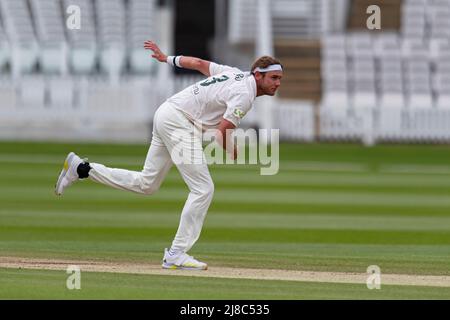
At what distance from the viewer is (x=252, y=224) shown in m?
17.1

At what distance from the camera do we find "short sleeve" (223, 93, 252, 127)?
38.8 ft

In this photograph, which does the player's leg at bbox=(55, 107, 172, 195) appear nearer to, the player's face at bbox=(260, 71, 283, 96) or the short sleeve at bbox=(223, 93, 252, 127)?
the short sleeve at bbox=(223, 93, 252, 127)

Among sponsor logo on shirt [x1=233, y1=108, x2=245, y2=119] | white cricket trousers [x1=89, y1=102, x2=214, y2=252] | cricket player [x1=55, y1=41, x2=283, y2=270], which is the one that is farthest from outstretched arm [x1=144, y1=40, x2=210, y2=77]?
sponsor logo on shirt [x1=233, y1=108, x2=245, y2=119]

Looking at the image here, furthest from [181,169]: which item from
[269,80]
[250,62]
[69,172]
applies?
[250,62]

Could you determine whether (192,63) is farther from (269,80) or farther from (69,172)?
(69,172)

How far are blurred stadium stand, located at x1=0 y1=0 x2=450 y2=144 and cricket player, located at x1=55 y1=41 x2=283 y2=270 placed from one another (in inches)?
763

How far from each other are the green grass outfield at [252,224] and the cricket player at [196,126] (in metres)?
0.73

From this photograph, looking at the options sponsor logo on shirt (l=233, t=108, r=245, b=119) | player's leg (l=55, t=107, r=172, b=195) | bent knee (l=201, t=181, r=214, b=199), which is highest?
sponsor logo on shirt (l=233, t=108, r=245, b=119)

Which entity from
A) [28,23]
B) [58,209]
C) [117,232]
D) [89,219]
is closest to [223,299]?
[117,232]

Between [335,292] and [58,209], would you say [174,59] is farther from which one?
[58,209]

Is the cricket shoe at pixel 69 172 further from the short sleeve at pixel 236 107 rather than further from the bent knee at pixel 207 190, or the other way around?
the short sleeve at pixel 236 107

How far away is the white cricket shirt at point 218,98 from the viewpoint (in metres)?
11.9

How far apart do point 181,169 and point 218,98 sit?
68 cm

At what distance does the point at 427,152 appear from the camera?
29.9 m
